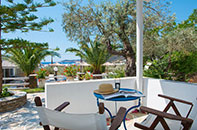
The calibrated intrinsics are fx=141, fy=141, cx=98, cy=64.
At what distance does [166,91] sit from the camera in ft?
10.6

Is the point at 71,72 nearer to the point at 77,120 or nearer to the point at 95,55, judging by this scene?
the point at 77,120

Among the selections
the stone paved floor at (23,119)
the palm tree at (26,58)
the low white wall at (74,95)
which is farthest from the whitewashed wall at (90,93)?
the palm tree at (26,58)

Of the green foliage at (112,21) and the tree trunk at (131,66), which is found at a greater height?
the green foliage at (112,21)

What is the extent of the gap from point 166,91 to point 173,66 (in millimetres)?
2606

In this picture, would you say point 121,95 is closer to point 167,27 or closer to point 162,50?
point 162,50

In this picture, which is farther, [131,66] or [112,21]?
[131,66]

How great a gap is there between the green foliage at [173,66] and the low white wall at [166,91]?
1281mm

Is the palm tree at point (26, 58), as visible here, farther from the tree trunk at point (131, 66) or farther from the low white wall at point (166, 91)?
the low white wall at point (166, 91)

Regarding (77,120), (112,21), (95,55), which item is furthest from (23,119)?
(95,55)

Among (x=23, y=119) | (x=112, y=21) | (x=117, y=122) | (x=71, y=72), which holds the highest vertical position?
(x=112, y=21)

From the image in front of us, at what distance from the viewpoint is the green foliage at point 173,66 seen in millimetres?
4816

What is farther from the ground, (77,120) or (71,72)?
(71,72)

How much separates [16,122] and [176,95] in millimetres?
3674

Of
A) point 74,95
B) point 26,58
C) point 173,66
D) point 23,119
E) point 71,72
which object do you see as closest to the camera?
point 74,95
